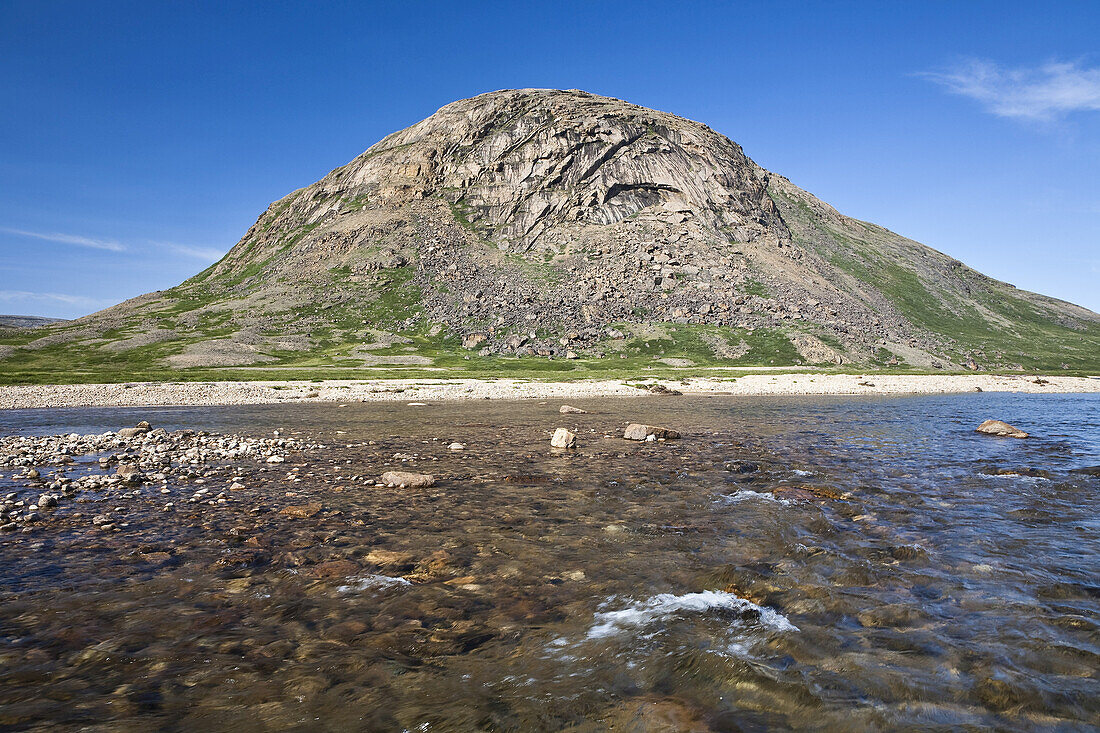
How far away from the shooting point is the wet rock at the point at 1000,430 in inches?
1270

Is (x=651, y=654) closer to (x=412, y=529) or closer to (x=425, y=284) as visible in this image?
(x=412, y=529)

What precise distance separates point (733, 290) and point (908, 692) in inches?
6053

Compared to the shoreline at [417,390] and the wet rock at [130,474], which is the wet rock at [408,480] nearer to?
the wet rock at [130,474]

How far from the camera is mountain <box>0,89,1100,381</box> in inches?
4899

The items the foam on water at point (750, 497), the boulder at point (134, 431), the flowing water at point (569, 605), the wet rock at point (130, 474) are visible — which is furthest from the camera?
the boulder at point (134, 431)

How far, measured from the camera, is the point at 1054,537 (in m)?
14.0

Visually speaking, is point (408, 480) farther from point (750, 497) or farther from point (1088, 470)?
point (1088, 470)

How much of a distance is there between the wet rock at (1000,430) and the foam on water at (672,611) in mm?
32044

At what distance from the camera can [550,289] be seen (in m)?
151

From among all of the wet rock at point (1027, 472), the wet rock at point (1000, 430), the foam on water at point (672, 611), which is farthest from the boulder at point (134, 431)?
the wet rock at point (1000, 430)

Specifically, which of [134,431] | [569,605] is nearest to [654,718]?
[569,605]

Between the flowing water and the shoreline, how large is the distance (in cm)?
4199

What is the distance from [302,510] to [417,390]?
5054 centimetres

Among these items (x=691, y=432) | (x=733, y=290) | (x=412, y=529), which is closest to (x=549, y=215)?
(x=733, y=290)
